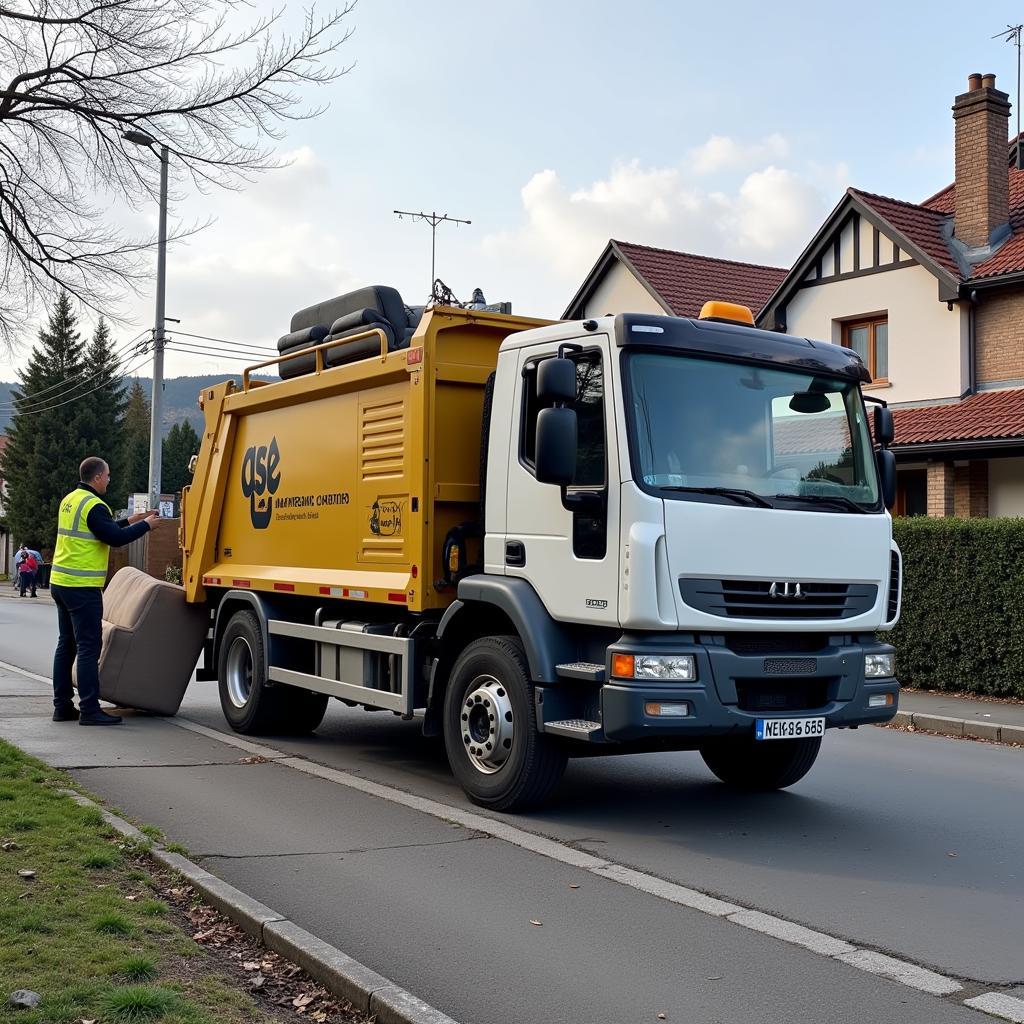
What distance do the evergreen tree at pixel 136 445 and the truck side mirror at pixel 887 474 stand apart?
65063mm

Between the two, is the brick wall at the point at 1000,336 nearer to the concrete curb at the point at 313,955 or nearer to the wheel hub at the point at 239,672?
the wheel hub at the point at 239,672

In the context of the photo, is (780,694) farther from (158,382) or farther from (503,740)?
(158,382)

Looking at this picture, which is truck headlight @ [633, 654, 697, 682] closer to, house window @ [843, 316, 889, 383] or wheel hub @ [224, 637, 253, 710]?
wheel hub @ [224, 637, 253, 710]

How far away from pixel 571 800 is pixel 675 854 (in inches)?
53.7

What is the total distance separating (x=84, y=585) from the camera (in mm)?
10781

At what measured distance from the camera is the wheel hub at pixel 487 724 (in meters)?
7.17

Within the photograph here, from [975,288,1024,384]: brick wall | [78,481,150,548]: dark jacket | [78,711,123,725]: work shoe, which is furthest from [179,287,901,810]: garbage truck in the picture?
[975,288,1024,384]: brick wall

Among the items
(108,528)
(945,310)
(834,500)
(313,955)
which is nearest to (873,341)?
(945,310)

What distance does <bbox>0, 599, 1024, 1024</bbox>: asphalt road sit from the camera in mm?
4539

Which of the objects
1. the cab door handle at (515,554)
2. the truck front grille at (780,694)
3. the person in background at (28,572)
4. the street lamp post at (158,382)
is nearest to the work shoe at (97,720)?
the cab door handle at (515,554)

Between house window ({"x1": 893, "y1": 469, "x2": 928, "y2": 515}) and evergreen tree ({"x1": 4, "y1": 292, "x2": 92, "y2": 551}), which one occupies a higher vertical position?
evergreen tree ({"x1": 4, "y1": 292, "x2": 92, "y2": 551})

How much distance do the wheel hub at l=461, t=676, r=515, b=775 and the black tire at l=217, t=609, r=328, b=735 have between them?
2.70 metres

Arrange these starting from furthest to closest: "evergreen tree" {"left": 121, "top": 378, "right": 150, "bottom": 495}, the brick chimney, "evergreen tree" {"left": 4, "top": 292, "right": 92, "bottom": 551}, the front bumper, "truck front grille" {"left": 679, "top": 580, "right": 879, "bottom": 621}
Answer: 1. "evergreen tree" {"left": 121, "top": 378, "right": 150, "bottom": 495}
2. "evergreen tree" {"left": 4, "top": 292, "right": 92, "bottom": 551}
3. the brick chimney
4. "truck front grille" {"left": 679, "top": 580, "right": 879, "bottom": 621}
5. the front bumper

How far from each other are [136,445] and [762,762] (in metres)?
96.4
